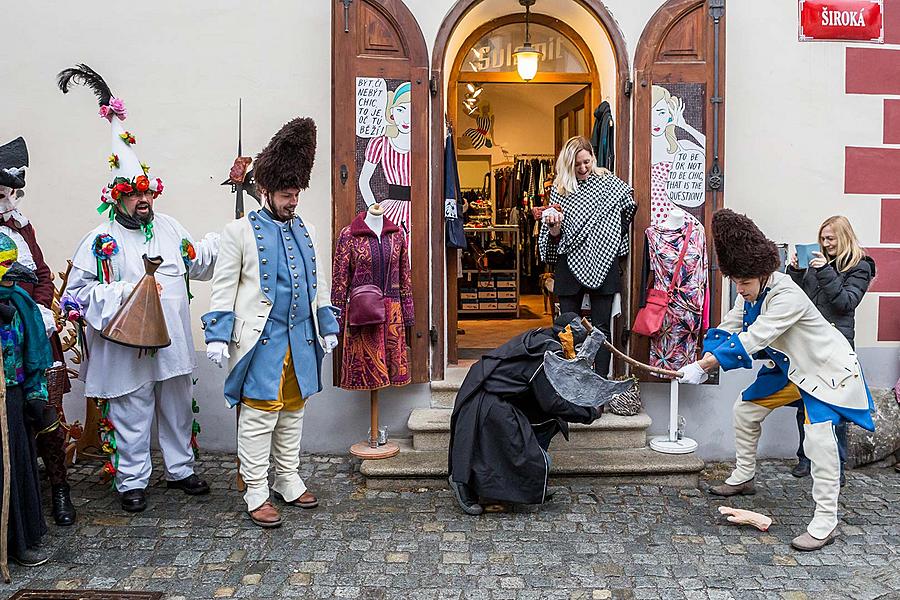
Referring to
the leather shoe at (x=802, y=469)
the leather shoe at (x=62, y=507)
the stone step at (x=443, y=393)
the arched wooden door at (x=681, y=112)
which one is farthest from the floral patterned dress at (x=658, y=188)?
the leather shoe at (x=62, y=507)

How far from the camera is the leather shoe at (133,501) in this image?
15.9ft

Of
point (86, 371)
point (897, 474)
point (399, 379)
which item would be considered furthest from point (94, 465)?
point (897, 474)

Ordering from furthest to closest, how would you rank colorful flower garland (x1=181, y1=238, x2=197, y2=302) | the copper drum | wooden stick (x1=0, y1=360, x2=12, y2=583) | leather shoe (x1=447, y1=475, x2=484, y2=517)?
colorful flower garland (x1=181, y1=238, x2=197, y2=302)
leather shoe (x1=447, y1=475, x2=484, y2=517)
the copper drum
wooden stick (x1=0, y1=360, x2=12, y2=583)

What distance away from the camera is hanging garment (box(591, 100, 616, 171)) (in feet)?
19.7

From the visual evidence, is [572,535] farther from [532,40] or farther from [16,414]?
[532,40]

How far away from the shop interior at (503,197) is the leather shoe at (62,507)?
13.7 feet

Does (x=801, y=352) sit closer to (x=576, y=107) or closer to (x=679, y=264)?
(x=679, y=264)

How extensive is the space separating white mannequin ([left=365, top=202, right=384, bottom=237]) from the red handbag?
1.72 meters

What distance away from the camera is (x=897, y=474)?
567 centimetres

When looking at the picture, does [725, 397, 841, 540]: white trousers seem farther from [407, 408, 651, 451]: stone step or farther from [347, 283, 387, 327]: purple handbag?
[347, 283, 387, 327]: purple handbag

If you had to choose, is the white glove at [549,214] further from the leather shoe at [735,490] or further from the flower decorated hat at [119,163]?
the flower decorated hat at [119,163]

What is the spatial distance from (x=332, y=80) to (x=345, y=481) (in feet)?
8.13

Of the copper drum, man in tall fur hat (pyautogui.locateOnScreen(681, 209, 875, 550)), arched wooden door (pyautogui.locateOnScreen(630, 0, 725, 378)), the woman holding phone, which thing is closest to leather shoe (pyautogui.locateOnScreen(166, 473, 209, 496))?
the copper drum

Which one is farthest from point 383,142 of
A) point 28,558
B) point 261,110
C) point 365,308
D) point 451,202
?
point 28,558
